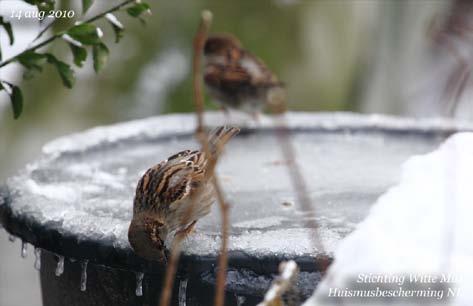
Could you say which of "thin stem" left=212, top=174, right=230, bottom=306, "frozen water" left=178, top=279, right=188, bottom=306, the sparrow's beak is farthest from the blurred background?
"thin stem" left=212, top=174, right=230, bottom=306

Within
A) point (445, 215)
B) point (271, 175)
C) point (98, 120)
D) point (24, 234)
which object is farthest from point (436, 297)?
point (98, 120)

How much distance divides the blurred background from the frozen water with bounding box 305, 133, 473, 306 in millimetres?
3991

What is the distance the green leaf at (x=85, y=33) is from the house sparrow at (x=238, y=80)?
7.23 ft

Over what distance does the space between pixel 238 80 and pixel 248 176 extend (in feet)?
4.95

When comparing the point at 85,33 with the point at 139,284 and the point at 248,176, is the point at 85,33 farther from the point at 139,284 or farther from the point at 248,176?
the point at 248,176

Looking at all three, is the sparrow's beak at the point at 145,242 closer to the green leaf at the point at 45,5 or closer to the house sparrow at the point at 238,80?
the green leaf at the point at 45,5

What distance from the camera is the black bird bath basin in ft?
6.80

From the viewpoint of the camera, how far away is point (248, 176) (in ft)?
10.8

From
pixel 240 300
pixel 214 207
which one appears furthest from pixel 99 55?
pixel 240 300

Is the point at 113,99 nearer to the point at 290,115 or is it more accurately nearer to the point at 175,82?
the point at 175,82

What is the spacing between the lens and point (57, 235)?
2.26 meters

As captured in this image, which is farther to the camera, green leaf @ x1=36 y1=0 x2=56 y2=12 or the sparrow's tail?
the sparrow's tail

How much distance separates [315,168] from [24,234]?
130cm

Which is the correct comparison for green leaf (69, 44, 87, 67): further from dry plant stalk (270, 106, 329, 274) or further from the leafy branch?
dry plant stalk (270, 106, 329, 274)
